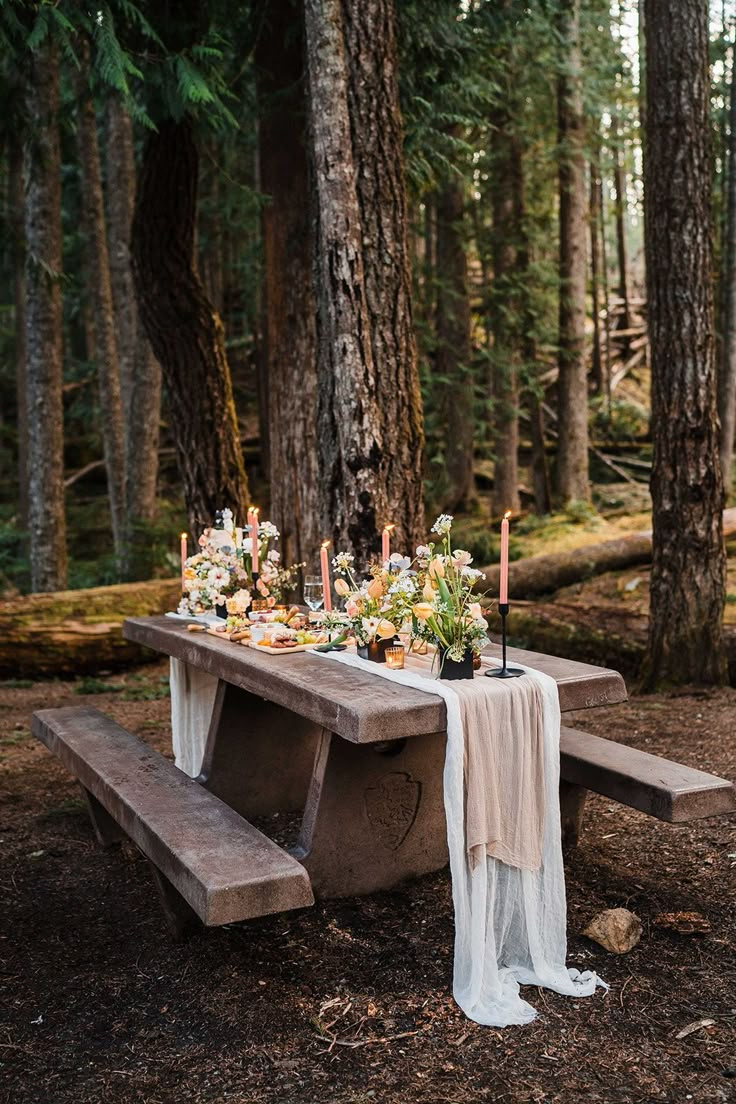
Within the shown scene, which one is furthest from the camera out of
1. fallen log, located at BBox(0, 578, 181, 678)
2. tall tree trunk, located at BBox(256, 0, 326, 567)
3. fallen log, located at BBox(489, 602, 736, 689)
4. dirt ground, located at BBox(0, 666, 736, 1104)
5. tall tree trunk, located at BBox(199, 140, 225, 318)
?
tall tree trunk, located at BBox(199, 140, 225, 318)

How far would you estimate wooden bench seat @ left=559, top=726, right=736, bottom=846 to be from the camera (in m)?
3.50

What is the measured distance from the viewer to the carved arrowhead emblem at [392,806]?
13.3ft

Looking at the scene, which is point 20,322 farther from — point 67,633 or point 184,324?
point 67,633

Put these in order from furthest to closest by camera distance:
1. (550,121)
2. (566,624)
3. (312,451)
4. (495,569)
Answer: (550,121), (495,569), (566,624), (312,451)

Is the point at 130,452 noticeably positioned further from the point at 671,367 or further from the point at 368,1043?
the point at 368,1043

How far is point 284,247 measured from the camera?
817cm

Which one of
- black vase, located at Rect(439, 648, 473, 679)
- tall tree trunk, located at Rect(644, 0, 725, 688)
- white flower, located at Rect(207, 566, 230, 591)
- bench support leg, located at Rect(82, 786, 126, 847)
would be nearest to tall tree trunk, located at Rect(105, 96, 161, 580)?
tall tree trunk, located at Rect(644, 0, 725, 688)

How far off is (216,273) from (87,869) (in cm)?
1505

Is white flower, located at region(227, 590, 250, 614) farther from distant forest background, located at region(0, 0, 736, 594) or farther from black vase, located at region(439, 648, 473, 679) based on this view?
distant forest background, located at region(0, 0, 736, 594)

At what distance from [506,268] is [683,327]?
777cm

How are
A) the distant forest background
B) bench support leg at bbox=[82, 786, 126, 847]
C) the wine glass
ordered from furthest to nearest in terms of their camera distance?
the distant forest background < bench support leg at bbox=[82, 786, 126, 847] < the wine glass

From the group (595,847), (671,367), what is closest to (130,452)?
(671,367)

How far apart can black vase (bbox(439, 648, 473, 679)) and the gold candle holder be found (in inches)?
13.3

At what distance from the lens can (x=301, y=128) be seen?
825cm
